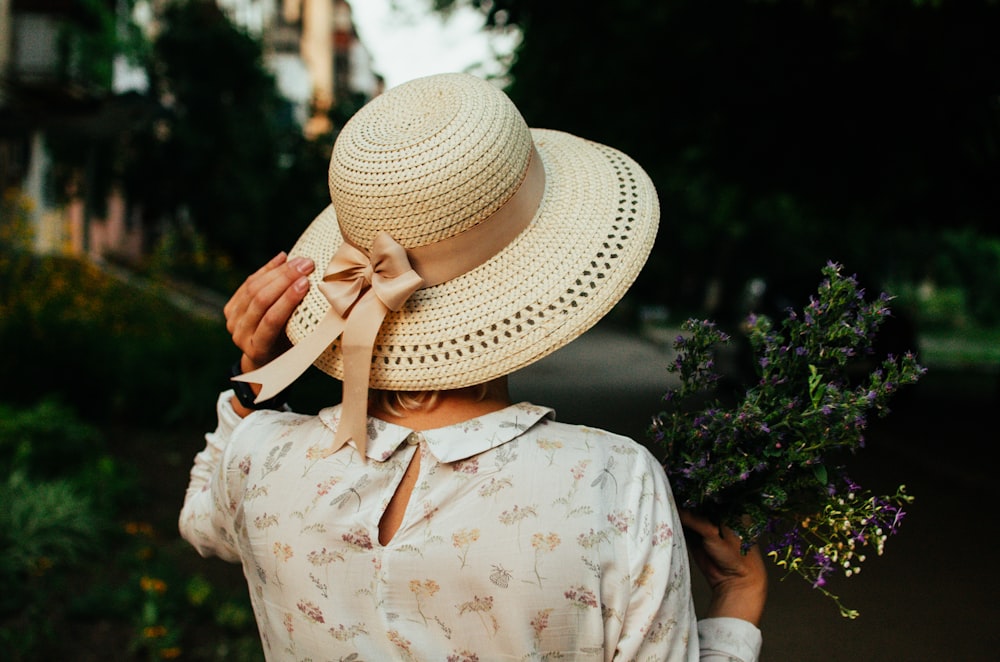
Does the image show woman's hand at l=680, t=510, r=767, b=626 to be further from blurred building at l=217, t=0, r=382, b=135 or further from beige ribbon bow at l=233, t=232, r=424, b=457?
blurred building at l=217, t=0, r=382, b=135

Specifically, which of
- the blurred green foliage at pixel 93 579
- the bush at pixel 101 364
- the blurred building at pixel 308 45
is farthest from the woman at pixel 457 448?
the blurred building at pixel 308 45

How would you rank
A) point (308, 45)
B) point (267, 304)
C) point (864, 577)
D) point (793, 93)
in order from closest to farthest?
1. point (267, 304)
2. point (864, 577)
3. point (793, 93)
4. point (308, 45)

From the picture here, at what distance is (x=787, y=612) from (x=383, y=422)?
1.10 meters

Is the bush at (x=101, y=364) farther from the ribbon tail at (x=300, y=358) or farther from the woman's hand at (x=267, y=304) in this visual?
the ribbon tail at (x=300, y=358)

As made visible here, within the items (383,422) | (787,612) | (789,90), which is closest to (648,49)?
(789,90)

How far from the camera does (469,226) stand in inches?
57.7

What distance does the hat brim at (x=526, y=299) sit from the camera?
4.81 ft

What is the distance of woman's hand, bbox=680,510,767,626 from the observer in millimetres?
1523

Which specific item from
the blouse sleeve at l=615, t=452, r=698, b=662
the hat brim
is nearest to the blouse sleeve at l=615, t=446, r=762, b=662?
the blouse sleeve at l=615, t=452, r=698, b=662

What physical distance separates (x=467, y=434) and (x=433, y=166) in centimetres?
40

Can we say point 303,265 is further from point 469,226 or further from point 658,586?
point 658,586

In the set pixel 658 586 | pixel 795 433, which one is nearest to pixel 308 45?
pixel 795 433

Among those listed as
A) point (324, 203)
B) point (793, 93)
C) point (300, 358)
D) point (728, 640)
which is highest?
point (300, 358)

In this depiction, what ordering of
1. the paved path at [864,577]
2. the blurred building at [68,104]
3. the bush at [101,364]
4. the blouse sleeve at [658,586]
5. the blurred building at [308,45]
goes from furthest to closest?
the blurred building at [308,45] → the blurred building at [68,104] → the bush at [101,364] → the paved path at [864,577] → the blouse sleeve at [658,586]
